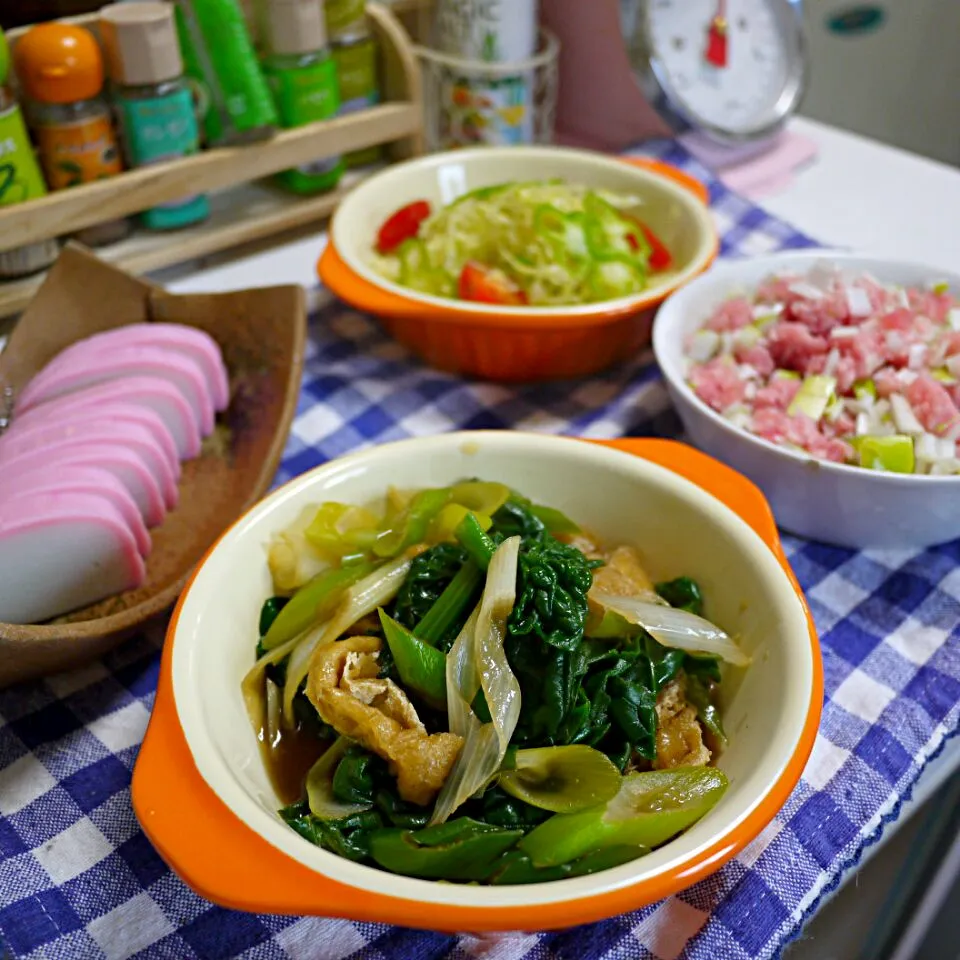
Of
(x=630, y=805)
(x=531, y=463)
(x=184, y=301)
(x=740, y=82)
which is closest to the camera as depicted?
(x=630, y=805)

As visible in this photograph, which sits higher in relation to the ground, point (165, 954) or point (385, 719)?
point (385, 719)

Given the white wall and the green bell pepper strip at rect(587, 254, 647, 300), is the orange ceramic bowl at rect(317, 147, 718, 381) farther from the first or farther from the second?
the white wall

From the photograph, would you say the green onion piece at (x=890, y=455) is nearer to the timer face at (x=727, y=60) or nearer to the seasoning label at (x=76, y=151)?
the timer face at (x=727, y=60)

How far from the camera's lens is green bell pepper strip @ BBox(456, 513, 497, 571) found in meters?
0.90

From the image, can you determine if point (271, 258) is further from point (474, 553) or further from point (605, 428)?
point (474, 553)

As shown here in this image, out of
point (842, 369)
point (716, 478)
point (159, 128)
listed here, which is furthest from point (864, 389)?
point (159, 128)

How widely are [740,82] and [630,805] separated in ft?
5.90

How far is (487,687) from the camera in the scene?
82cm

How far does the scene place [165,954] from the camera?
0.79 metres

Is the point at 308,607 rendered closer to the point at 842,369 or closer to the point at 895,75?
the point at 842,369

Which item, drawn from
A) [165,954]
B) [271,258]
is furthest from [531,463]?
[271,258]

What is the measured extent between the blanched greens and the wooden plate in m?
0.24

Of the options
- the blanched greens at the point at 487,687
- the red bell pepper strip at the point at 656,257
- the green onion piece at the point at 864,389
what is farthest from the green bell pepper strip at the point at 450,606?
the red bell pepper strip at the point at 656,257

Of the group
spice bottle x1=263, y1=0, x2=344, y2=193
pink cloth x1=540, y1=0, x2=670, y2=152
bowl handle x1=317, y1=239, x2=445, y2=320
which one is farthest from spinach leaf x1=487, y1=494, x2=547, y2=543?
pink cloth x1=540, y1=0, x2=670, y2=152
